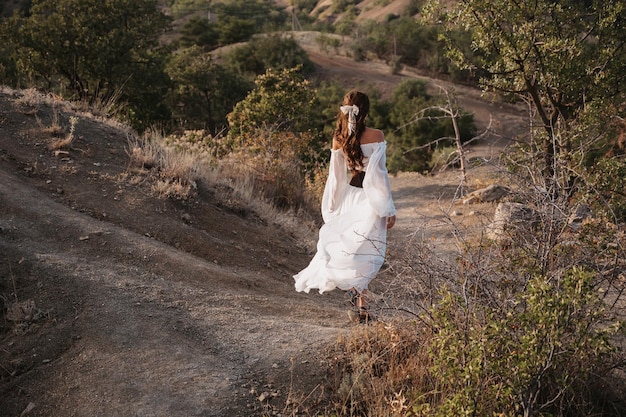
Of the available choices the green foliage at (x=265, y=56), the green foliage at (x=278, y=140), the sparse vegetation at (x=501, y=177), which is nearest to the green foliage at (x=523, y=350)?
the sparse vegetation at (x=501, y=177)

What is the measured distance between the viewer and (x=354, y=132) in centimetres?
489

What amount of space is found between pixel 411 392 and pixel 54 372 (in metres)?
2.26

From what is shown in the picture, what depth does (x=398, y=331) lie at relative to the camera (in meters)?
4.13

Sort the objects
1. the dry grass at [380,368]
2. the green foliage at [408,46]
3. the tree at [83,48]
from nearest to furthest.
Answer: the dry grass at [380,368] → the tree at [83,48] → the green foliage at [408,46]

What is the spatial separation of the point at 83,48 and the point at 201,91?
24.1 ft

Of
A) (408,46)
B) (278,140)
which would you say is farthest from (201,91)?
(408,46)

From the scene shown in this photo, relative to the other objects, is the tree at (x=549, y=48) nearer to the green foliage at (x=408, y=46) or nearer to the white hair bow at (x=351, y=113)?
the white hair bow at (x=351, y=113)

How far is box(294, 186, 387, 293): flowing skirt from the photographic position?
190 inches

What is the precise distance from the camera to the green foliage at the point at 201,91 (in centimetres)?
2305

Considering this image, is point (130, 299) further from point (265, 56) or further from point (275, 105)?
point (265, 56)

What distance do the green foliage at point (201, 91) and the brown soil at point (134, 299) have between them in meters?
15.5

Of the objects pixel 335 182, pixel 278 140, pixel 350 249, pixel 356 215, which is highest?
pixel 335 182

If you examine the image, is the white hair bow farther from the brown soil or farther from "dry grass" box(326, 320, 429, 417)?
"dry grass" box(326, 320, 429, 417)

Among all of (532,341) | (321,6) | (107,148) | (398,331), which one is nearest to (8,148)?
(107,148)
